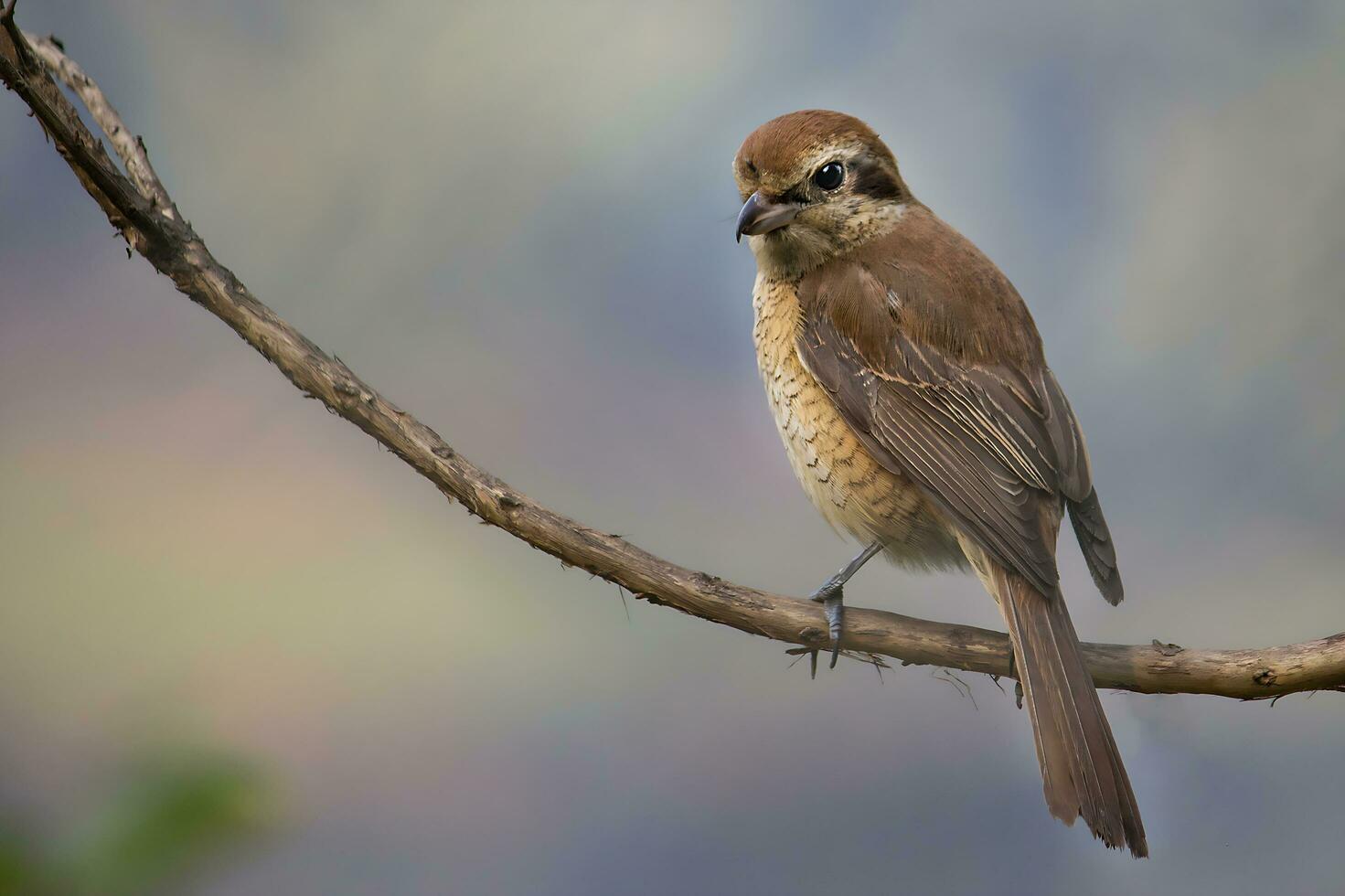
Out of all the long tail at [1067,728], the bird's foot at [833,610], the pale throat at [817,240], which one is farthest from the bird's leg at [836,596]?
the pale throat at [817,240]

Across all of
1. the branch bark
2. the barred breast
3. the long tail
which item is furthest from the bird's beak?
the long tail

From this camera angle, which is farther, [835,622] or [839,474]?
[839,474]

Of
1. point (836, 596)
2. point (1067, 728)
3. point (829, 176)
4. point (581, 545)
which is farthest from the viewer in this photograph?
point (829, 176)

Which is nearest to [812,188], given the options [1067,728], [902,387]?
[902,387]

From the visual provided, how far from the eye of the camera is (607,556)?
1729mm

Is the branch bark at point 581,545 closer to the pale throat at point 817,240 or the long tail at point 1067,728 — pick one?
the long tail at point 1067,728

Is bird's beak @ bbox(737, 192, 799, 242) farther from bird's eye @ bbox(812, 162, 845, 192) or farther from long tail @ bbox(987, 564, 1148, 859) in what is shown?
long tail @ bbox(987, 564, 1148, 859)

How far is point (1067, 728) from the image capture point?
5.24ft

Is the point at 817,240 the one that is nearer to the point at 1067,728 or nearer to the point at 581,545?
the point at 581,545

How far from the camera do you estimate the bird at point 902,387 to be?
1828mm

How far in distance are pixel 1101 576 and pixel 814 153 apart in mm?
876

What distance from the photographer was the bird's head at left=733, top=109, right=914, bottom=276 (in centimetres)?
192

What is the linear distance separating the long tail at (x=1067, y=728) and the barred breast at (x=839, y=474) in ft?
0.74

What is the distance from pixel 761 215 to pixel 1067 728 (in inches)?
37.4
